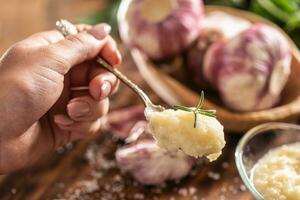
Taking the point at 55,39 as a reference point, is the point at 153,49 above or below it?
below

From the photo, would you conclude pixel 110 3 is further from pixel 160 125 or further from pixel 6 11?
pixel 160 125

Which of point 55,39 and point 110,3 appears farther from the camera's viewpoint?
point 110,3

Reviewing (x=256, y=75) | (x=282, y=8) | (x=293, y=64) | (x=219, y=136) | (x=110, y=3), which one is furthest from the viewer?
(x=110, y=3)

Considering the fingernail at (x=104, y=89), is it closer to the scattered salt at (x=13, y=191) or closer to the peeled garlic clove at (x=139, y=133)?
the peeled garlic clove at (x=139, y=133)

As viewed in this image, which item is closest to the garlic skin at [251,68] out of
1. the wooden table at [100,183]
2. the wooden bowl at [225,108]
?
the wooden bowl at [225,108]

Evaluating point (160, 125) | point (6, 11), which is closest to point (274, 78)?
point (160, 125)

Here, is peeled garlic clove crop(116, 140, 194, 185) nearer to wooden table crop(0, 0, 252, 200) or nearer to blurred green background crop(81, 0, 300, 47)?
wooden table crop(0, 0, 252, 200)
